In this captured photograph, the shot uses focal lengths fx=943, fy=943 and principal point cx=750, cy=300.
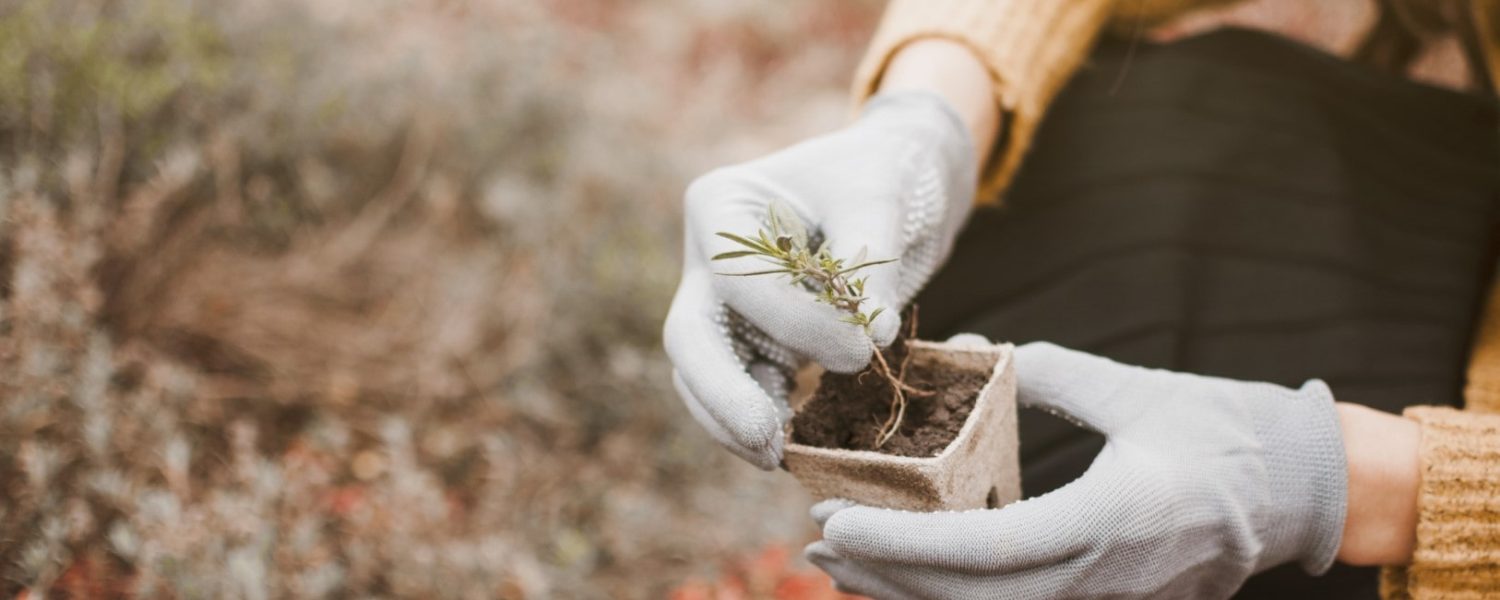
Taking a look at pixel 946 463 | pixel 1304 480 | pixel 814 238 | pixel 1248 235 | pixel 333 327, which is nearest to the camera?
pixel 946 463

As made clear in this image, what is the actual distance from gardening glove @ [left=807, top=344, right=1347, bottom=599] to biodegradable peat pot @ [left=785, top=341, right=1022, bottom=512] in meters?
0.03

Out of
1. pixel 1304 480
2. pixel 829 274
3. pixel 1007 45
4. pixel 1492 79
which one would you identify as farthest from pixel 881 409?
pixel 1492 79

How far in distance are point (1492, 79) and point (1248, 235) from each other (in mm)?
620

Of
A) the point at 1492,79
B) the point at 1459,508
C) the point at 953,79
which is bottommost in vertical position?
the point at 1459,508

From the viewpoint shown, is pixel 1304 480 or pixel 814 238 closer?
pixel 1304 480

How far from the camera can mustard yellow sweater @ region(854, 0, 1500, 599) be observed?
119cm

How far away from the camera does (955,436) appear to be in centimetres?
111

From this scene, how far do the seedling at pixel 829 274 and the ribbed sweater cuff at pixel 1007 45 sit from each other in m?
0.65

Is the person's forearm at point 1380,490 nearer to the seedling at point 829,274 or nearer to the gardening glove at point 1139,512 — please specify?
the gardening glove at point 1139,512

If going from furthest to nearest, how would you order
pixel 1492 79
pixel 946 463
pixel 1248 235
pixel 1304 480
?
pixel 1492 79, pixel 1248 235, pixel 1304 480, pixel 946 463

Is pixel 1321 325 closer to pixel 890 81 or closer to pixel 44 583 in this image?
pixel 890 81

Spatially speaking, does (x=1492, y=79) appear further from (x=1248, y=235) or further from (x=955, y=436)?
(x=955, y=436)

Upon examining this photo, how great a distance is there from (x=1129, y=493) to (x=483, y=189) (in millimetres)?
1992

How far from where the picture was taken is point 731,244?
4.02 feet
